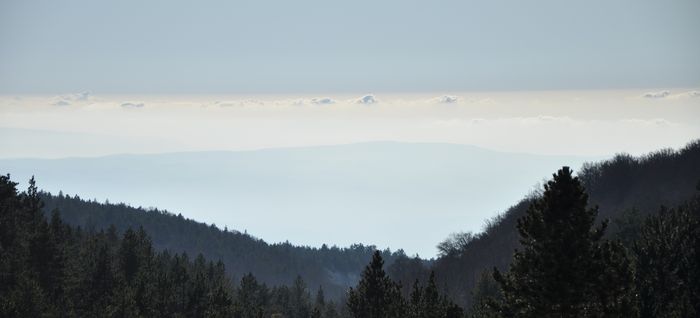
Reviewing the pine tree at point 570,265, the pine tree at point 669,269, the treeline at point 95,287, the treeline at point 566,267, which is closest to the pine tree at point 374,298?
the treeline at point 95,287

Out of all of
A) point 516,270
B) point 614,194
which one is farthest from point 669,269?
point 614,194

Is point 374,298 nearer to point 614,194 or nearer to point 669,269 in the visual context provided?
point 669,269

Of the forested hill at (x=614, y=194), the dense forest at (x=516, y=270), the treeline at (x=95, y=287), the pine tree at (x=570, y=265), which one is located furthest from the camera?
the forested hill at (x=614, y=194)

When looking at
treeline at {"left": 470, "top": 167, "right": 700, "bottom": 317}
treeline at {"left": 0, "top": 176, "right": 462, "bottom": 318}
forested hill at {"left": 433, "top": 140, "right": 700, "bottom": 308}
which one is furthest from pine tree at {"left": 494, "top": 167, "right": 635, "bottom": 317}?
forested hill at {"left": 433, "top": 140, "right": 700, "bottom": 308}

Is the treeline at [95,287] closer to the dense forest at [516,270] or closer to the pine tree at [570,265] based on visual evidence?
the dense forest at [516,270]

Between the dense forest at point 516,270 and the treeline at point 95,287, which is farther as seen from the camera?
the treeline at point 95,287

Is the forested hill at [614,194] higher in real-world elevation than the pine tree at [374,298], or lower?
higher

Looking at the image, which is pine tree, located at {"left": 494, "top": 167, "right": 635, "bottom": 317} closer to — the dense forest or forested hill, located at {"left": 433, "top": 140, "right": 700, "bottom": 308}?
the dense forest

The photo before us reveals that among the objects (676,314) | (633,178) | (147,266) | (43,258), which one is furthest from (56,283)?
(633,178)
